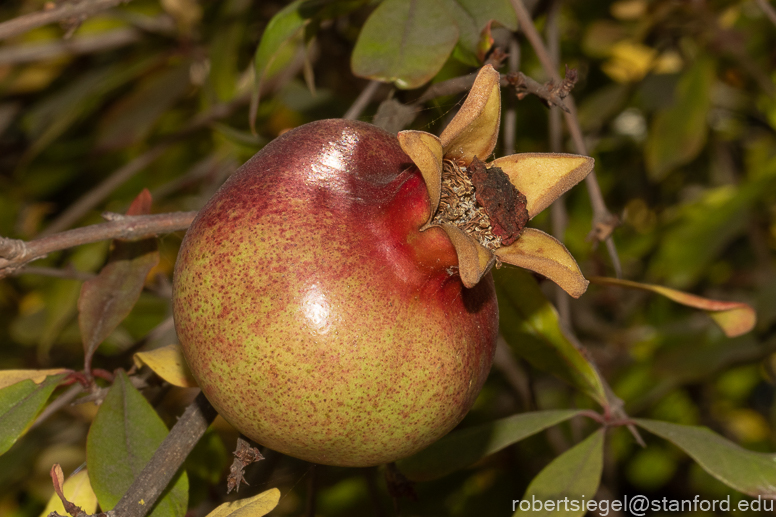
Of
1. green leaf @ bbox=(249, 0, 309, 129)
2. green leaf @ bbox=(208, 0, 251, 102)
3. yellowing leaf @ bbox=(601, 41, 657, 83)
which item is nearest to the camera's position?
green leaf @ bbox=(249, 0, 309, 129)

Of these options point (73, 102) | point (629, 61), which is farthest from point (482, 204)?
A: point (629, 61)

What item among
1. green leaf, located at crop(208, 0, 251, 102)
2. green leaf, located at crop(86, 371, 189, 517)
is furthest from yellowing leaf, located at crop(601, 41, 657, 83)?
green leaf, located at crop(86, 371, 189, 517)

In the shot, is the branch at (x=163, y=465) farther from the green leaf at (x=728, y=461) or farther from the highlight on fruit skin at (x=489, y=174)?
the green leaf at (x=728, y=461)

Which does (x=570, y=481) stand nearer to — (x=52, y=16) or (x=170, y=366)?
(x=170, y=366)

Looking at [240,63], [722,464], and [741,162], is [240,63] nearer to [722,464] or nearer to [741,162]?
[722,464]

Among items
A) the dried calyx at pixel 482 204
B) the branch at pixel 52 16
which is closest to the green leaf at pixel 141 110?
the branch at pixel 52 16

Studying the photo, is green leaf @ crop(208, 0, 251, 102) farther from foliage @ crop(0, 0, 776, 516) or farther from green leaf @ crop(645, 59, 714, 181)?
green leaf @ crop(645, 59, 714, 181)
